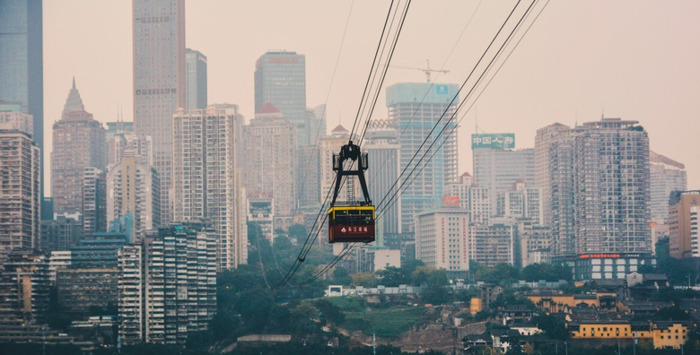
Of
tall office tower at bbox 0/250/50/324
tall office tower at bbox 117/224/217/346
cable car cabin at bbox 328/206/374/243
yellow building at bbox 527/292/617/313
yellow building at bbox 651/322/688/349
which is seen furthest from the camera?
yellow building at bbox 527/292/617/313

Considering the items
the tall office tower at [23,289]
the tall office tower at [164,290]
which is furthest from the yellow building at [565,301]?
the tall office tower at [23,289]

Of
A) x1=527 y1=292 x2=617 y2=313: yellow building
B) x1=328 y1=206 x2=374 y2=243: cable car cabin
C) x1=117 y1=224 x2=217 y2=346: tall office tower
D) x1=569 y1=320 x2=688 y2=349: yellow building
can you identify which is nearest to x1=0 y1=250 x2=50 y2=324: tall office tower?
x1=117 y1=224 x2=217 y2=346: tall office tower

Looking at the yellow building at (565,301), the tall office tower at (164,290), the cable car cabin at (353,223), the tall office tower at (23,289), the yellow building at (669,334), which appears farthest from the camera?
the yellow building at (565,301)

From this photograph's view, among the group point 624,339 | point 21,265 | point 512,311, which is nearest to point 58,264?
point 21,265

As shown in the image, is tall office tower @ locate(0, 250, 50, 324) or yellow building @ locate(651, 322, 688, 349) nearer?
yellow building @ locate(651, 322, 688, 349)

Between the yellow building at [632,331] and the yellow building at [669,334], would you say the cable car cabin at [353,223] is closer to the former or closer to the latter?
the yellow building at [632,331]

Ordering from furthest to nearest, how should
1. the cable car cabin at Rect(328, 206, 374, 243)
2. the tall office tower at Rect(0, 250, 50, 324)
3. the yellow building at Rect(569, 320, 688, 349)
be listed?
the tall office tower at Rect(0, 250, 50, 324) → the yellow building at Rect(569, 320, 688, 349) → the cable car cabin at Rect(328, 206, 374, 243)

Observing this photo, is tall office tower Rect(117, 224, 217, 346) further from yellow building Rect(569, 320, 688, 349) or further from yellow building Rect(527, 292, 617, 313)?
yellow building Rect(569, 320, 688, 349)
